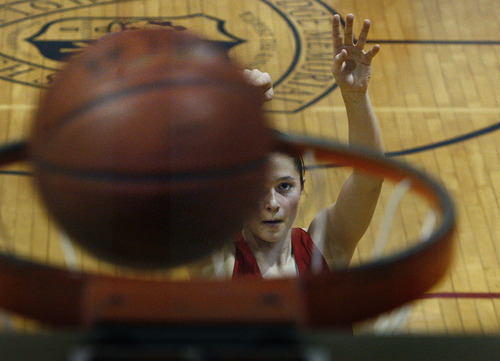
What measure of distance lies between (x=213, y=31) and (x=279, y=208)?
77.6 inches

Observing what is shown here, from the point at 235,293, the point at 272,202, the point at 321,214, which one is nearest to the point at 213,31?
the point at 321,214

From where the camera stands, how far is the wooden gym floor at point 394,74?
2322 millimetres

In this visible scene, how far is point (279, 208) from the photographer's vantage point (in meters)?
1.39

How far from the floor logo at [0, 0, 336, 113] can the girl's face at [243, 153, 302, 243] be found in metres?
1.42

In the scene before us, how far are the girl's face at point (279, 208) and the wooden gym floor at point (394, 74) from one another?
33.1 inches

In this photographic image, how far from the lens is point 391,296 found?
672 millimetres

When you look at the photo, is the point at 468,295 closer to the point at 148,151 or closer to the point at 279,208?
the point at 279,208

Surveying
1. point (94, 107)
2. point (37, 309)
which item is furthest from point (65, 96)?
point (37, 309)

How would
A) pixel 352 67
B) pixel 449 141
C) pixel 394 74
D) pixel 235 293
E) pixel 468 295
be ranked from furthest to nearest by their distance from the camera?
1. pixel 394 74
2. pixel 449 141
3. pixel 468 295
4. pixel 352 67
5. pixel 235 293

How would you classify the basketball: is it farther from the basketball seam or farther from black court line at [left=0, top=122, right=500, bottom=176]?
black court line at [left=0, top=122, right=500, bottom=176]

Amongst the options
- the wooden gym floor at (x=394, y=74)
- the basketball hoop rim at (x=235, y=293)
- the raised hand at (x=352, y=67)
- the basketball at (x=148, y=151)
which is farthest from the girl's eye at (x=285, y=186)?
the wooden gym floor at (x=394, y=74)

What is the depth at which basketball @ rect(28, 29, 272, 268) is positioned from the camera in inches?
25.5

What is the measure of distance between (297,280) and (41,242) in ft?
4.13

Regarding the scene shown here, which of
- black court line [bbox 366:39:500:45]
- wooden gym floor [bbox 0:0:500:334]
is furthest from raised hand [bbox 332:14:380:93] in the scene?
black court line [bbox 366:39:500:45]
